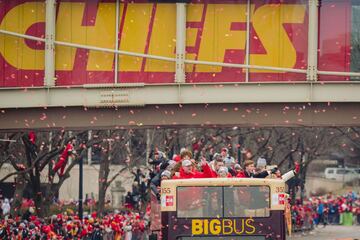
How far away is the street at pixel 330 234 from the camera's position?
57.2 meters

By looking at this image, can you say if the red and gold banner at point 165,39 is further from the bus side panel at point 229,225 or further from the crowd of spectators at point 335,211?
the crowd of spectators at point 335,211

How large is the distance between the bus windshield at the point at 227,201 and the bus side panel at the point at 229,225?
9 centimetres

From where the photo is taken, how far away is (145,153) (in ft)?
214

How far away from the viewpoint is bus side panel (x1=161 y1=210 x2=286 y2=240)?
73.4 ft

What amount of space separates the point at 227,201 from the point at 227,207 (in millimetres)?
104

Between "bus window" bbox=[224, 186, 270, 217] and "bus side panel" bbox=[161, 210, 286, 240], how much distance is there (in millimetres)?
104

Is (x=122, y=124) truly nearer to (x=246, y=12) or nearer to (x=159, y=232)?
(x=246, y=12)

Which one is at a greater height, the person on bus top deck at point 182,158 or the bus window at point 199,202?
the person on bus top deck at point 182,158

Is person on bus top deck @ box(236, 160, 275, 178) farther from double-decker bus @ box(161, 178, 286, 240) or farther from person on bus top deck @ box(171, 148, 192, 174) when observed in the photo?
person on bus top deck @ box(171, 148, 192, 174)

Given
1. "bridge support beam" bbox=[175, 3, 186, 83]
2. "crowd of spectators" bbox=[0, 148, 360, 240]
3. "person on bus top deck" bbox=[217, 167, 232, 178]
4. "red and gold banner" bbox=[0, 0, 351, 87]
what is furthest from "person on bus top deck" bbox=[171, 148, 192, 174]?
"red and gold banner" bbox=[0, 0, 351, 87]

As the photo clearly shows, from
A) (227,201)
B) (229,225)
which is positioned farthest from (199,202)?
(229,225)

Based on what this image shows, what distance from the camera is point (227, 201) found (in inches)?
884

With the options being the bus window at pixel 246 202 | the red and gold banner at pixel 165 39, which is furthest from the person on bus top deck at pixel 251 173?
the red and gold banner at pixel 165 39

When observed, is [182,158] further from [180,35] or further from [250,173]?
[180,35]
